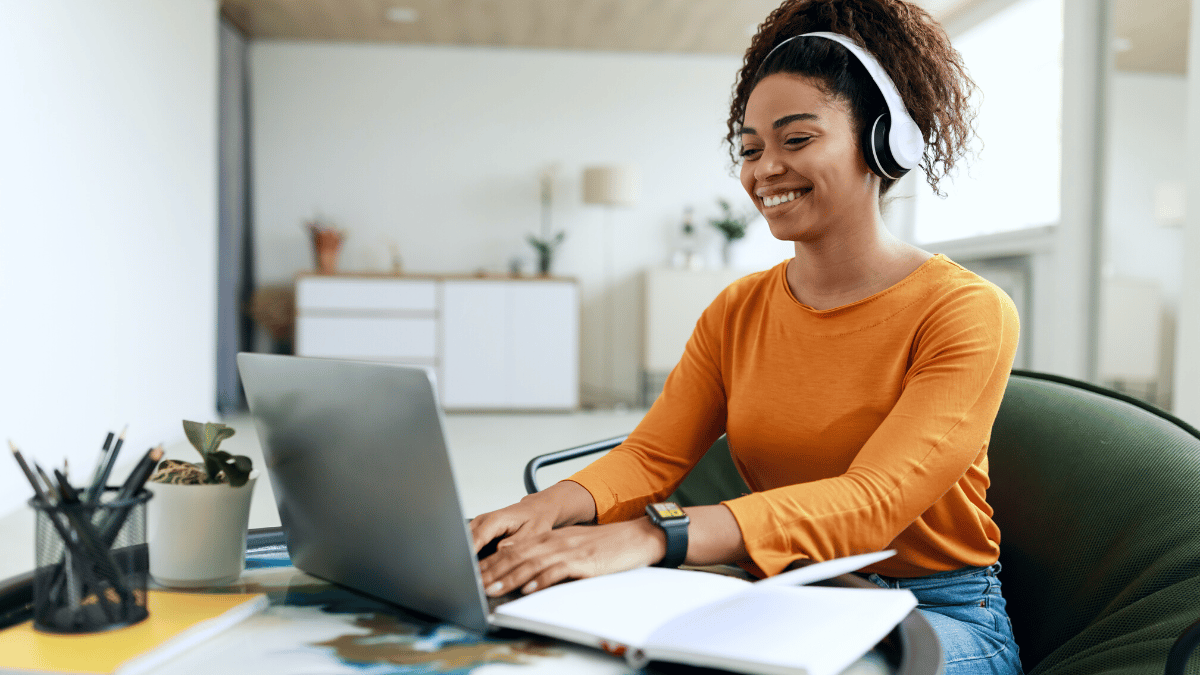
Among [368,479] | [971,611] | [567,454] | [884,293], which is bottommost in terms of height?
[971,611]

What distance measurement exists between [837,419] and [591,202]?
5.51 meters

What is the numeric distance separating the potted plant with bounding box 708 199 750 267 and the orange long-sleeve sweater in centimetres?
545

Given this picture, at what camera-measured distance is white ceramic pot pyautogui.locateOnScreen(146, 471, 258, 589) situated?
0.71 m

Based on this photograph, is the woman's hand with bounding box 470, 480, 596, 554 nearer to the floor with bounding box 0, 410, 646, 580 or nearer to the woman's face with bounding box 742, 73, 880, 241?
the woman's face with bounding box 742, 73, 880, 241

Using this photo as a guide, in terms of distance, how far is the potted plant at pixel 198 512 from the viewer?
71 centimetres

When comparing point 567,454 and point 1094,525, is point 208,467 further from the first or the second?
point 1094,525

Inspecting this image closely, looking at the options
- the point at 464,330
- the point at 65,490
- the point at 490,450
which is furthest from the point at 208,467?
the point at 464,330

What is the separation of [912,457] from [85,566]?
0.71m

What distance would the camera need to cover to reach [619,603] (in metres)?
0.64

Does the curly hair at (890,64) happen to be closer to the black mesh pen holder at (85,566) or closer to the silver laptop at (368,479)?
the silver laptop at (368,479)

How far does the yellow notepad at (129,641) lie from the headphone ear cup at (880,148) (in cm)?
81

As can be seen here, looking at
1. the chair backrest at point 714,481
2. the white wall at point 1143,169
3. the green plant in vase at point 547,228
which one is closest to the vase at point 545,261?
the green plant in vase at point 547,228

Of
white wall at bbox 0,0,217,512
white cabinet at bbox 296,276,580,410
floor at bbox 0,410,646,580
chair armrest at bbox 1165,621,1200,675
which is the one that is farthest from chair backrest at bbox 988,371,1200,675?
white cabinet at bbox 296,276,580,410

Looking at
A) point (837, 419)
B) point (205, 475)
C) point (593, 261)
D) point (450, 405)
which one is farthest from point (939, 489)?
point (593, 261)
